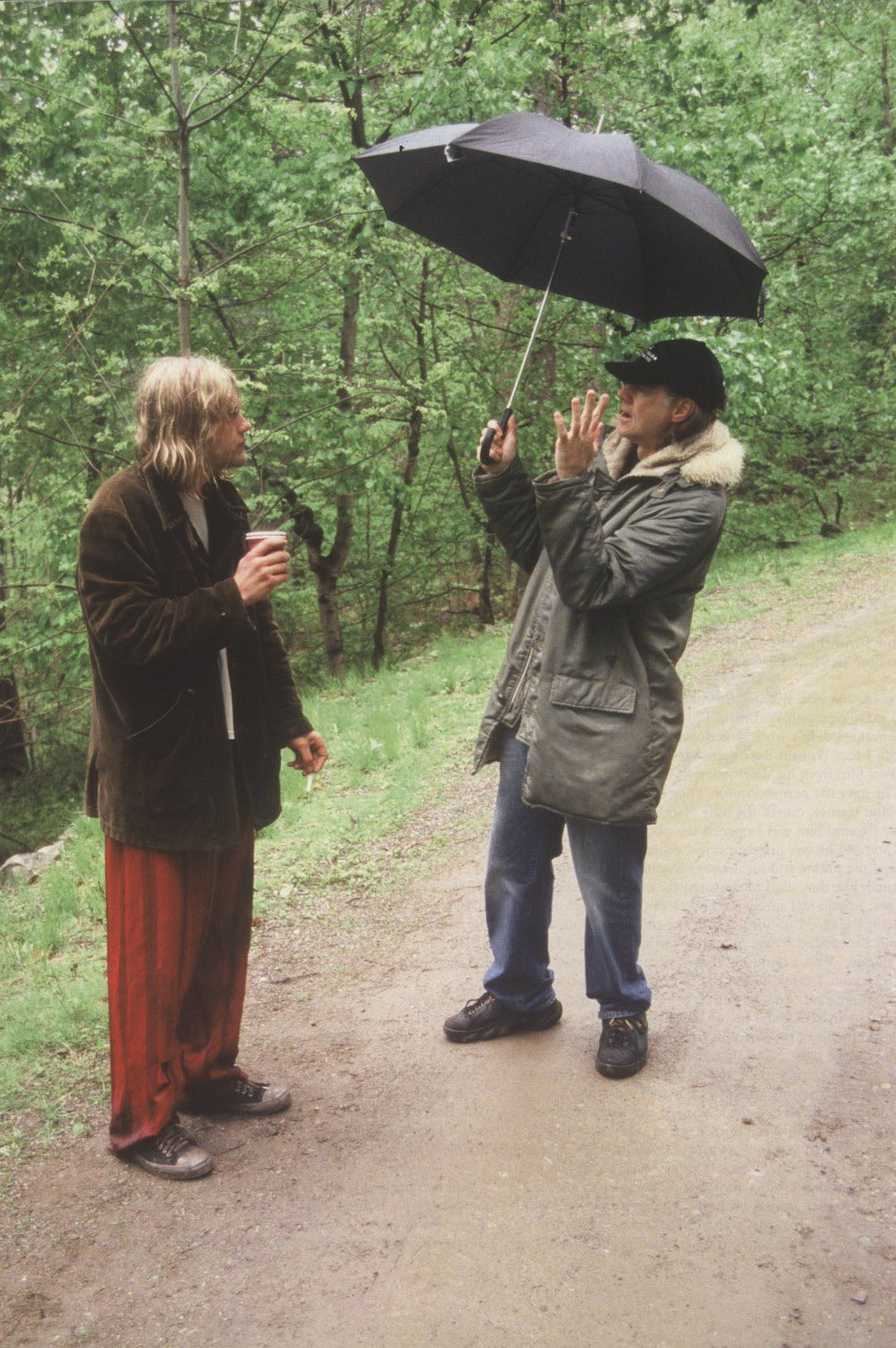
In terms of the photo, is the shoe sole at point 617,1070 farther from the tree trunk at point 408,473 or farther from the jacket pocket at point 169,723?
the tree trunk at point 408,473

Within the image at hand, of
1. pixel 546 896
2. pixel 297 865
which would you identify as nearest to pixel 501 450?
pixel 546 896

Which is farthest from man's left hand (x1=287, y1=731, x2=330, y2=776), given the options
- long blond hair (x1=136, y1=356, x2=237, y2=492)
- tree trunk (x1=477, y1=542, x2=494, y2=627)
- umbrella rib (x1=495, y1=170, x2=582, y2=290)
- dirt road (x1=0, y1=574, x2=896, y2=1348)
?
tree trunk (x1=477, y1=542, x2=494, y2=627)

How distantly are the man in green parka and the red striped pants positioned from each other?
92cm

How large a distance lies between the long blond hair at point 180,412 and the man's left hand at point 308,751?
91cm

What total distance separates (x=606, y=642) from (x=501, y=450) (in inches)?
26.2

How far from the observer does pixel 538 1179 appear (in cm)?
306

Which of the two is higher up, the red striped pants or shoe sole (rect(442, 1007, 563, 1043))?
Answer: the red striped pants

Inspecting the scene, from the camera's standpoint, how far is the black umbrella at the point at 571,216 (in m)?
3.23

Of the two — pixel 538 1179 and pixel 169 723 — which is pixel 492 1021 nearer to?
pixel 538 1179

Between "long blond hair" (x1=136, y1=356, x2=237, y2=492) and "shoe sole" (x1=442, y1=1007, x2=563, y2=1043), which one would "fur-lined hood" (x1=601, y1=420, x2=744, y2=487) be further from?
"shoe sole" (x1=442, y1=1007, x2=563, y2=1043)

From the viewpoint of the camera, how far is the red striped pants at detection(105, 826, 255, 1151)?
3.12 metres

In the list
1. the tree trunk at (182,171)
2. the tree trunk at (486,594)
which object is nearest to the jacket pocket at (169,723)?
the tree trunk at (182,171)

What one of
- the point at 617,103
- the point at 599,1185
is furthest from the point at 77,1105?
the point at 617,103

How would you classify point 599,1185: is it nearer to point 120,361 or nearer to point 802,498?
point 120,361
